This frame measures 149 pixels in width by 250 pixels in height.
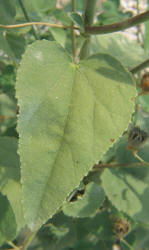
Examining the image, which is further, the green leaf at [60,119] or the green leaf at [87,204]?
the green leaf at [87,204]

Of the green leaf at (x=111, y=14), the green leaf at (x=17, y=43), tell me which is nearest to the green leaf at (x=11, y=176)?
the green leaf at (x=17, y=43)

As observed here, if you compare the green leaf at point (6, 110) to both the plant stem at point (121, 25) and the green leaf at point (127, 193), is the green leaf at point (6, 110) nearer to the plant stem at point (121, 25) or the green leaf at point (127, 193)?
the green leaf at point (127, 193)

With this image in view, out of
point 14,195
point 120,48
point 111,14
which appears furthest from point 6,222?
point 111,14

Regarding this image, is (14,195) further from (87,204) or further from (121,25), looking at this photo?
(121,25)

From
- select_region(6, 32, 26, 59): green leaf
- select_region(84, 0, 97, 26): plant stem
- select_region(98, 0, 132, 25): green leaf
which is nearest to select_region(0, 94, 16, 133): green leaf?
select_region(6, 32, 26, 59): green leaf

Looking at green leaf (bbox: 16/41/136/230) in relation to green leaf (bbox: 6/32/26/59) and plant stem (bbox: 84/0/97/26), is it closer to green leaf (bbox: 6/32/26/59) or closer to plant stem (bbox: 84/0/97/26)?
plant stem (bbox: 84/0/97/26)

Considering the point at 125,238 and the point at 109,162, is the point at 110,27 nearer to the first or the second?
the point at 109,162
